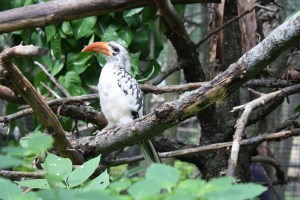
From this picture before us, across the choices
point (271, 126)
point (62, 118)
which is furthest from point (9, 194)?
point (271, 126)

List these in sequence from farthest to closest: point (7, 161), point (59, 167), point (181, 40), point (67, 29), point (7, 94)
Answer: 1. point (67, 29)
2. point (7, 94)
3. point (181, 40)
4. point (59, 167)
5. point (7, 161)

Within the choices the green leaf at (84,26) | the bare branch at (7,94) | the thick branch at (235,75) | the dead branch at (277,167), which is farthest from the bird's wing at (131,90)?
the thick branch at (235,75)

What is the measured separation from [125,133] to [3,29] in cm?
54

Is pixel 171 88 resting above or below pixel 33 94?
below

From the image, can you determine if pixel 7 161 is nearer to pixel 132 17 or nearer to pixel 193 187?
pixel 193 187

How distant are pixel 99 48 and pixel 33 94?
3.09ft

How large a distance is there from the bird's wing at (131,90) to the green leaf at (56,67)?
0.25 metres

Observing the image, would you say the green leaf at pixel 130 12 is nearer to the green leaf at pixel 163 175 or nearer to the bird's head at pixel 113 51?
the bird's head at pixel 113 51

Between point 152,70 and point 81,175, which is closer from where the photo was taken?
point 81,175

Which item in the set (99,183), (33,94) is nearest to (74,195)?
(99,183)

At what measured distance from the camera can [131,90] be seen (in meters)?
2.46

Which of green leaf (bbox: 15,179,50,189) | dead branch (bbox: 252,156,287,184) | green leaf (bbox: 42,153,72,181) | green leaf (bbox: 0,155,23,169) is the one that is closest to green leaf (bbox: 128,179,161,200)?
green leaf (bbox: 0,155,23,169)

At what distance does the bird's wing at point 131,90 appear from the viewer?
243 centimetres

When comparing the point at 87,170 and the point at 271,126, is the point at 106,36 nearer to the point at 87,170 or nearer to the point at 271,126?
the point at 271,126
